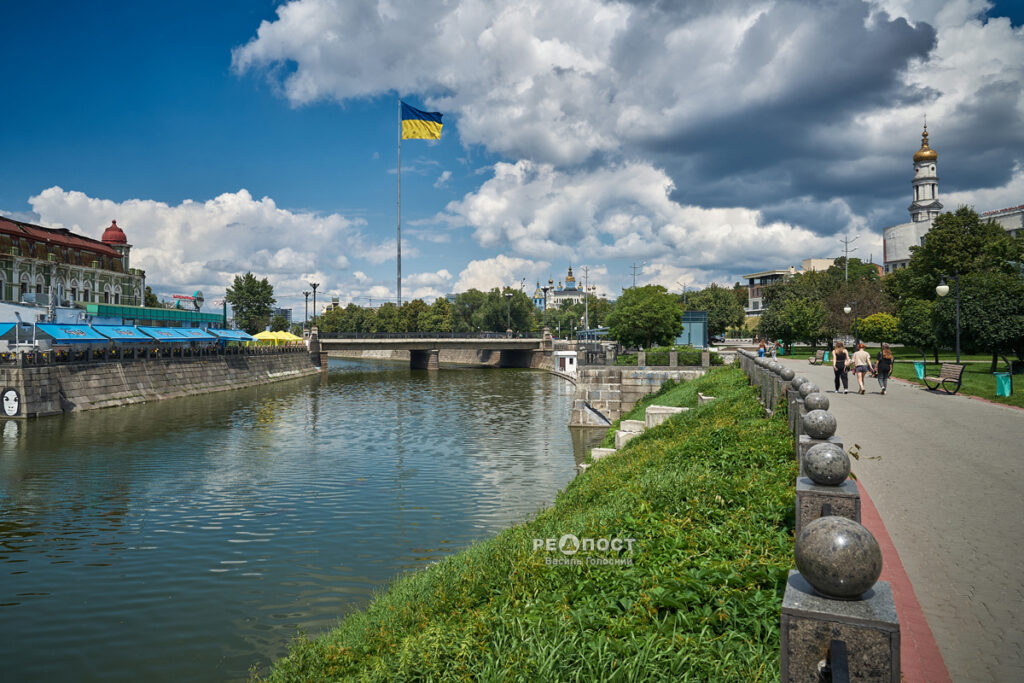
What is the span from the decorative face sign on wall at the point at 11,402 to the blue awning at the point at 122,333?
8.99 m

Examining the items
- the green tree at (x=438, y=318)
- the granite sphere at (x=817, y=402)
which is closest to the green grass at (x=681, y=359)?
the granite sphere at (x=817, y=402)

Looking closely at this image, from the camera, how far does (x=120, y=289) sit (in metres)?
70.8

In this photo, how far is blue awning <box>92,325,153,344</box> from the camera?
37594 millimetres

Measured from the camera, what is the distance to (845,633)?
3.03 meters

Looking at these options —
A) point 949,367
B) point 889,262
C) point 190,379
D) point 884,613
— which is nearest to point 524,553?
point 884,613

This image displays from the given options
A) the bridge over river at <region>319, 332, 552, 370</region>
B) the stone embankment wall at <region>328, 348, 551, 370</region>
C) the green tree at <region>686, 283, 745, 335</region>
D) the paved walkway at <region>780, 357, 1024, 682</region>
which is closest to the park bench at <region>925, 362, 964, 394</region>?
the paved walkway at <region>780, 357, 1024, 682</region>

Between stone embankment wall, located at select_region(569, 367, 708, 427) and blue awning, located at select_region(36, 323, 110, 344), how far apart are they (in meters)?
28.4

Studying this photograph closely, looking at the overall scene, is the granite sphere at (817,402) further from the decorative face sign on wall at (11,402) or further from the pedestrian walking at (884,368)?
the decorative face sign on wall at (11,402)

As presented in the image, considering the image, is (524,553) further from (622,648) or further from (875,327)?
(875,327)

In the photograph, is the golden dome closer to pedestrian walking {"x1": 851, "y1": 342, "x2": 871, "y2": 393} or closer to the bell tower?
the bell tower

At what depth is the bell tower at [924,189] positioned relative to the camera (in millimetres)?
100312

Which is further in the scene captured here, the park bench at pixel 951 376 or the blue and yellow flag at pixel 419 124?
the blue and yellow flag at pixel 419 124

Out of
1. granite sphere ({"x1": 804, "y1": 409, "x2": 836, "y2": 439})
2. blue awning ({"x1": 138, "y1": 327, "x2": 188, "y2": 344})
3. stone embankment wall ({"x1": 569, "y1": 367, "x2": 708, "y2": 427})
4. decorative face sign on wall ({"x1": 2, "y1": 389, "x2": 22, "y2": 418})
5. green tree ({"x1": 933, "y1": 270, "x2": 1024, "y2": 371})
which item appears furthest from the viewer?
blue awning ({"x1": 138, "y1": 327, "x2": 188, "y2": 344})

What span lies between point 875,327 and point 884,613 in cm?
5953
